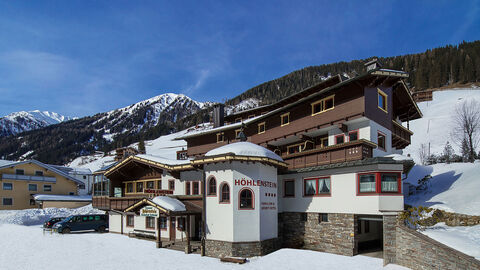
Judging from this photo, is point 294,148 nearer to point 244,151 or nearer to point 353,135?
point 353,135

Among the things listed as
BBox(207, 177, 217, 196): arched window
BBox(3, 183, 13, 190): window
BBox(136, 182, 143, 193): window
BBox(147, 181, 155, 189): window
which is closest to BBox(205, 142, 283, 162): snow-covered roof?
BBox(207, 177, 217, 196): arched window

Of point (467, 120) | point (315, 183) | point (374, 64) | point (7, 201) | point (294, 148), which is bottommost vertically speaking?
point (7, 201)

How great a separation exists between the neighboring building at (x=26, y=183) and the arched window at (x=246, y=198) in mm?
44706

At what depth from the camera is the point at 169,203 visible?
75.1ft

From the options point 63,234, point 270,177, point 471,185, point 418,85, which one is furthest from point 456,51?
point 63,234

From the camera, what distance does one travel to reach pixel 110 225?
33.1 meters

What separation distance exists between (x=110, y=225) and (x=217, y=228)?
59.0 ft

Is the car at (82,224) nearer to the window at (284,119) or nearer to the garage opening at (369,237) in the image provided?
the window at (284,119)

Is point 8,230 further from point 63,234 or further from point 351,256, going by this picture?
point 351,256

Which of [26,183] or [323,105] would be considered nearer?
[323,105]

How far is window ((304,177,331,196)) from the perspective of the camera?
2100 centimetres

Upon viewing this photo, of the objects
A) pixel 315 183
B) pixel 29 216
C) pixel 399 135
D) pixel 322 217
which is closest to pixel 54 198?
pixel 29 216

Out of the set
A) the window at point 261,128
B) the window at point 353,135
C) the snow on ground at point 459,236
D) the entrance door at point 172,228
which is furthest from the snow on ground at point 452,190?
the entrance door at point 172,228

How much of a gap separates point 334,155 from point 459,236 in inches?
311
